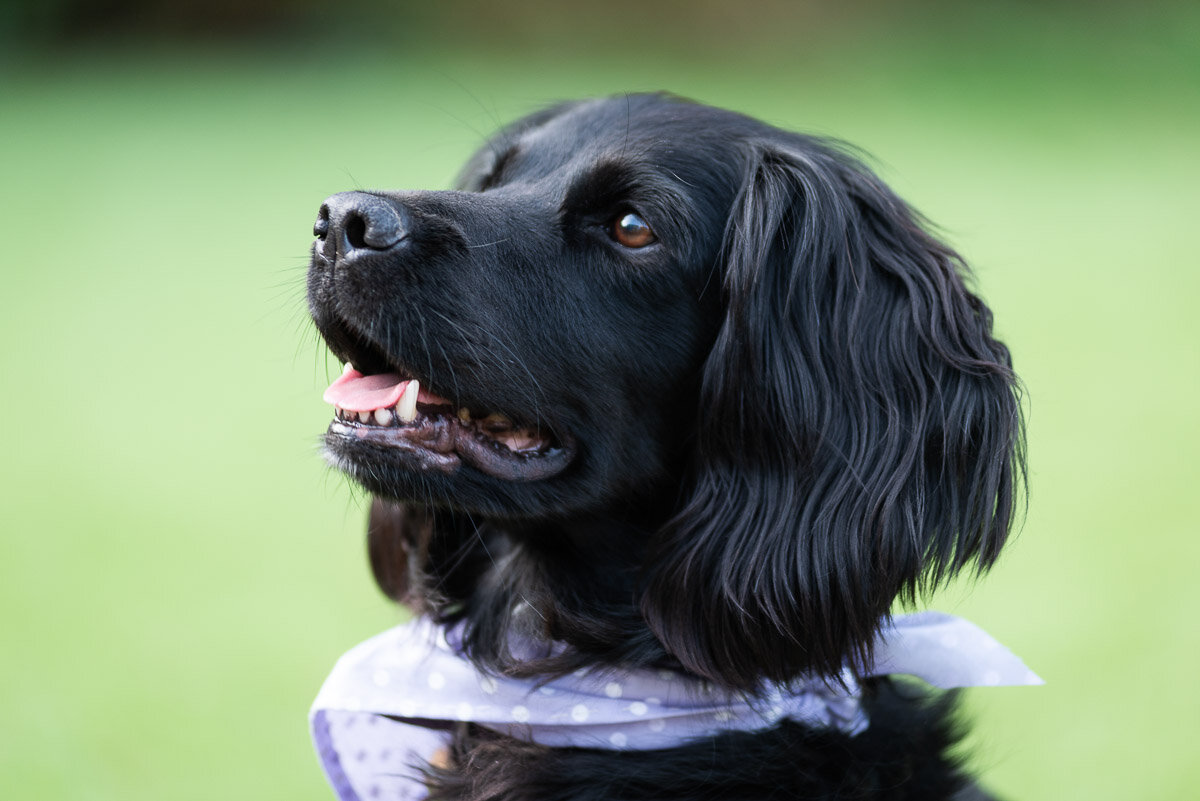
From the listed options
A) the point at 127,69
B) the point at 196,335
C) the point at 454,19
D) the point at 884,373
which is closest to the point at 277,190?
the point at 196,335

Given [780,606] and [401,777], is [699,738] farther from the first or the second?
[401,777]

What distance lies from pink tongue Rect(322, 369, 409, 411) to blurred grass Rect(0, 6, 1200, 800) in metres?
0.30

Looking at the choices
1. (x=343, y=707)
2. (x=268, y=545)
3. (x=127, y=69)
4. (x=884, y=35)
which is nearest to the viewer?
(x=343, y=707)

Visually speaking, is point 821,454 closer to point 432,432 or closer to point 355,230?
point 432,432

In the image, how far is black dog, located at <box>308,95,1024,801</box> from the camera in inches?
86.3

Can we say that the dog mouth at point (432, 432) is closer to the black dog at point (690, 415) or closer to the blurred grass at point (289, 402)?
the black dog at point (690, 415)

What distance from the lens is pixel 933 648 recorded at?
97.5 inches

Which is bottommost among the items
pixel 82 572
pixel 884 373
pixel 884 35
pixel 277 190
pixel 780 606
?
pixel 82 572

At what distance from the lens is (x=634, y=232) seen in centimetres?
232

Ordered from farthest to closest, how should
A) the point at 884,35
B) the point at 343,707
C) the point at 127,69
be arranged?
the point at 884,35
the point at 127,69
the point at 343,707

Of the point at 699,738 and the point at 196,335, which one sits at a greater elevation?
the point at 699,738

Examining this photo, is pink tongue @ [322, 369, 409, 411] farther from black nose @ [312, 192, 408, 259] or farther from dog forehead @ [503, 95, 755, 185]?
dog forehead @ [503, 95, 755, 185]

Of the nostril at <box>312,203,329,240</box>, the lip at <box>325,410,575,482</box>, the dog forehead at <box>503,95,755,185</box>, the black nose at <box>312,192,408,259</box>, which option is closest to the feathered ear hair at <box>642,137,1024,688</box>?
the dog forehead at <box>503,95,755,185</box>

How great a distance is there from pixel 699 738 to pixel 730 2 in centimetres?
2033
